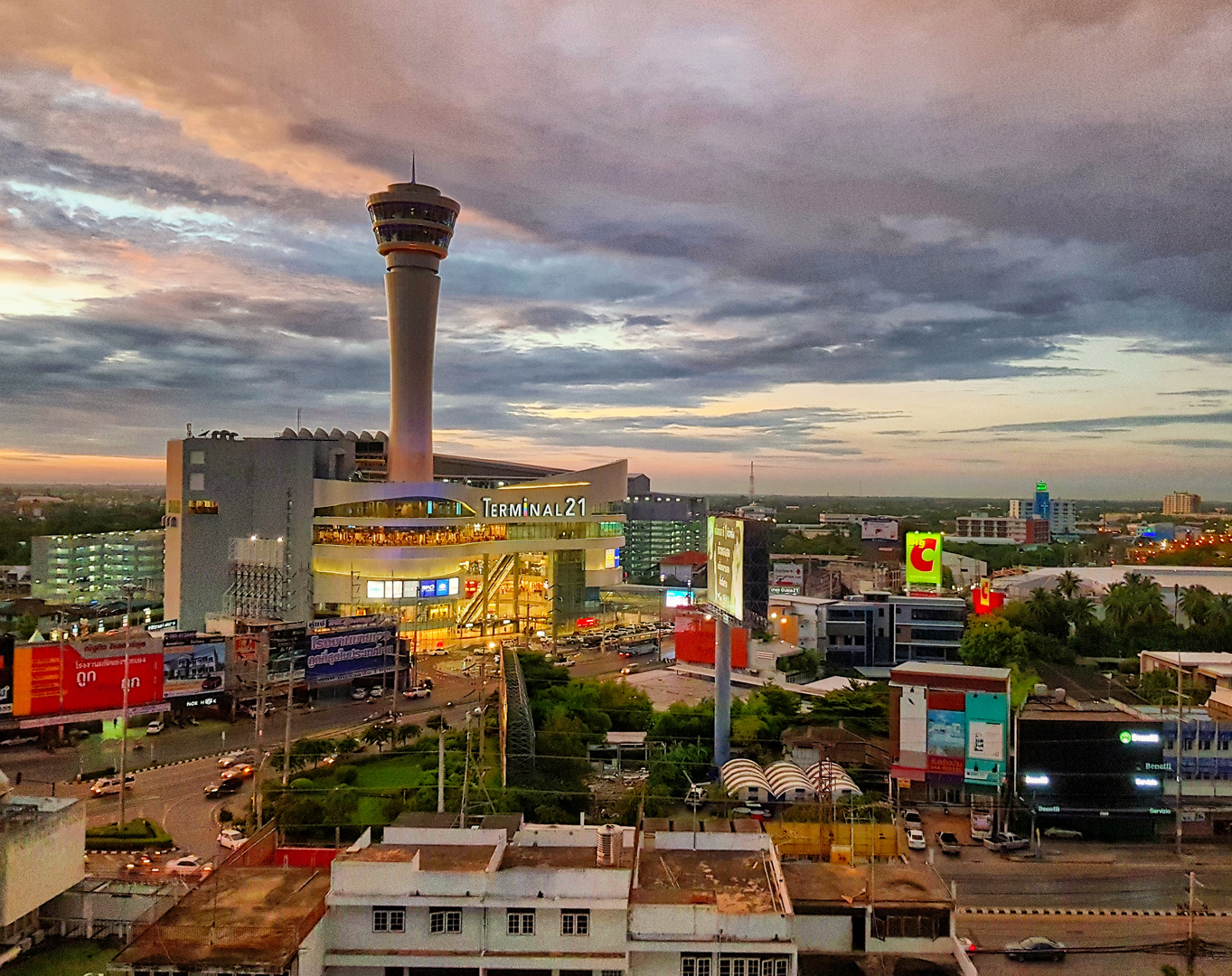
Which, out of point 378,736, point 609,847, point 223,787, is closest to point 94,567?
point 378,736

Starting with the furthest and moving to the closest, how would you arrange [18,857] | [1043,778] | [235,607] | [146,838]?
[235,607] < [1043,778] < [146,838] < [18,857]

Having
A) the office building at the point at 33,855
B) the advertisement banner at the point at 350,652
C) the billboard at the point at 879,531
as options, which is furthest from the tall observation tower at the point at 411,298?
the billboard at the point at 879,531

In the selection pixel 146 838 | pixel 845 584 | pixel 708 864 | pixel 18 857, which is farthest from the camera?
pixel 845 584

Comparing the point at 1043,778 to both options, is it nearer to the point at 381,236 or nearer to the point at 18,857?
the point at 18,857

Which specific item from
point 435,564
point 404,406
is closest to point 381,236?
point 404,406

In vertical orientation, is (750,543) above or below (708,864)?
above
